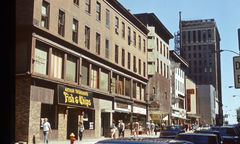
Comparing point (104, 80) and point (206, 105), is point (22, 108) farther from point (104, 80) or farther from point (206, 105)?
point (206, 105)

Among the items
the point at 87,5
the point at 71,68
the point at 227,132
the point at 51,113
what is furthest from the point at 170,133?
the point at 87,5

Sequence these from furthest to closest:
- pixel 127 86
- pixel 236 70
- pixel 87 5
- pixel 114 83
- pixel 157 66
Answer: pixel 157 66
pixel 127 86
pixel 114 83
pixel 87 5
pixel 236 70

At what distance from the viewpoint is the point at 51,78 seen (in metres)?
26.0

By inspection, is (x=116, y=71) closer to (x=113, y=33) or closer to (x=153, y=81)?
(x=113, y=33)

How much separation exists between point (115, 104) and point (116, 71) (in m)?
4.04

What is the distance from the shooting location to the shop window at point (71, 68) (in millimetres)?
29031

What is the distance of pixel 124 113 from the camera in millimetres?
41938

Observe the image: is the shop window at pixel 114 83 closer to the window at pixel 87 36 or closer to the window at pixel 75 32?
the window at pixel 87 36

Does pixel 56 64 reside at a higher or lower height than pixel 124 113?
higher

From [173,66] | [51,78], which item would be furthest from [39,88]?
[173,66]

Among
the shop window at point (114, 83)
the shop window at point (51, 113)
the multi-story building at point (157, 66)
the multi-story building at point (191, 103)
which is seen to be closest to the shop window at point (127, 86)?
the shop window at point (114, 83)

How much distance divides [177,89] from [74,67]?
4601 centimetres

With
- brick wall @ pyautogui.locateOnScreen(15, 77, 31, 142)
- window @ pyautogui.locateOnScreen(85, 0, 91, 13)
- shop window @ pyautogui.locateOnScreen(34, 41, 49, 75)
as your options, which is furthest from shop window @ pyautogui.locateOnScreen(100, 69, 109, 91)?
brick wall @ pyautogui.locateOnScreen(15, 77, 31, 142)

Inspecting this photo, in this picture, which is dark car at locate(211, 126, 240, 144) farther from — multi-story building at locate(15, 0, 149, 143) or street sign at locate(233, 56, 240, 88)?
multi-story building at locate(15, 0, 149, 143)
